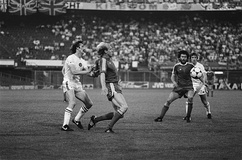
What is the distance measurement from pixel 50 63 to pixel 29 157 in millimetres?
36469

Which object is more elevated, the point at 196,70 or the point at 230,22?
the point at 230,22

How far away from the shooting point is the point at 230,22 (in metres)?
49.2

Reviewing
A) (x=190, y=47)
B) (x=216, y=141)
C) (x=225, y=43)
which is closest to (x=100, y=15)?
(x=190, y=47)

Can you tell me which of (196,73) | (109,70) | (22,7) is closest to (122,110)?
(109,70)

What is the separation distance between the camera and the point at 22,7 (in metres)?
45.3

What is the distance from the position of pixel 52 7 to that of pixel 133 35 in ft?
31.5

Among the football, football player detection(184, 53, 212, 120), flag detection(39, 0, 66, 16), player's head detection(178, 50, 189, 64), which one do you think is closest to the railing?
flag detection(39, 0, 66, 16)

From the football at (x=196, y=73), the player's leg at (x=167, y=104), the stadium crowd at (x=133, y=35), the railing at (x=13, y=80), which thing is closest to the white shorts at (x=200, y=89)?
the football at (x=196, y=73)

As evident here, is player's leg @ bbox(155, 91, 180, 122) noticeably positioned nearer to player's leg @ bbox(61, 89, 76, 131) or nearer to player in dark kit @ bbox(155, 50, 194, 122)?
player in dark kit @ bbox(155, 50, 194, 122)

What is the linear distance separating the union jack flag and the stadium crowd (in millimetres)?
2299

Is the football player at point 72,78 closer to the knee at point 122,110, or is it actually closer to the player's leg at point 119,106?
the player's leg at point 119,106

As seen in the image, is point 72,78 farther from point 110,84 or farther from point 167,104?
point 167,104

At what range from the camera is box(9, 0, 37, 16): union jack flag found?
45156 millimetres

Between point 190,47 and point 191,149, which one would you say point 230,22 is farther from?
point 191,149
